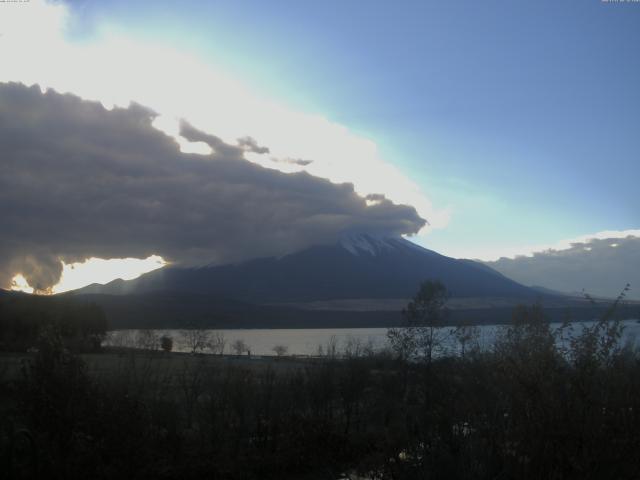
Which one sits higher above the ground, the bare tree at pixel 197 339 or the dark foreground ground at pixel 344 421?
the dark foreground ground at pixel 344 421

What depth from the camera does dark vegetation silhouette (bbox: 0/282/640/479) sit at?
573 centimetres

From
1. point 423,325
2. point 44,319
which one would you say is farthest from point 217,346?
point 423,325

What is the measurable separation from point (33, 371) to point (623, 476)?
8.97 m

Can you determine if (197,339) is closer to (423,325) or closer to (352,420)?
(423,325)

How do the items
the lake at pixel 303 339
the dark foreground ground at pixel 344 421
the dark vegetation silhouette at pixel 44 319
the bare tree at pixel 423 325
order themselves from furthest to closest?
1. the dark vegetation silhouette at pixel 44 319
2. the bare tree at pixel 423 325
3. the lake at pixel 303 339
4. the dark foreground ground at pixel 344 421

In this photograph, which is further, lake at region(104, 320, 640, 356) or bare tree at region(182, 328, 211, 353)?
bare tree at region(182, 328, 211, 353)

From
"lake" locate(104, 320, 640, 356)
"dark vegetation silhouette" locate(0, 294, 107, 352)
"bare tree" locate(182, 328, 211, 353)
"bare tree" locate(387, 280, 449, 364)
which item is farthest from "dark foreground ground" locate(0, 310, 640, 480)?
"bare tree" locate(182, 328, 211, 353)

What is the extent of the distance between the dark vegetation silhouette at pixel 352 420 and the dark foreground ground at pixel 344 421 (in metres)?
0.02

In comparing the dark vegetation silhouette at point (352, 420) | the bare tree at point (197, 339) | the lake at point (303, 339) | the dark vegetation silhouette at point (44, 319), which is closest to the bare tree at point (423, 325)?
the lake at point (303, 339)

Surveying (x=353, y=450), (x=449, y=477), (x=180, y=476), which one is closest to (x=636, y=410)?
(x=449, y=477)

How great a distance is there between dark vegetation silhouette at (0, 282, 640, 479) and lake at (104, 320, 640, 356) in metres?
0.94

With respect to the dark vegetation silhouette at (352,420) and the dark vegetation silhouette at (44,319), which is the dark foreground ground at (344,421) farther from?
the dark vegetation silhouette at (44,319)

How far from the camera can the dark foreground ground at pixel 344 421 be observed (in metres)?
5.73

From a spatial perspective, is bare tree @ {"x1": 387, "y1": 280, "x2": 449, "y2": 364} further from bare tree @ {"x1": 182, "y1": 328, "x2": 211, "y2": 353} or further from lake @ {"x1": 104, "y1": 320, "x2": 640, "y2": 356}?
bare tree @ {"x1": 182, "y1": 328, "x2": 211, "y2": 353}
